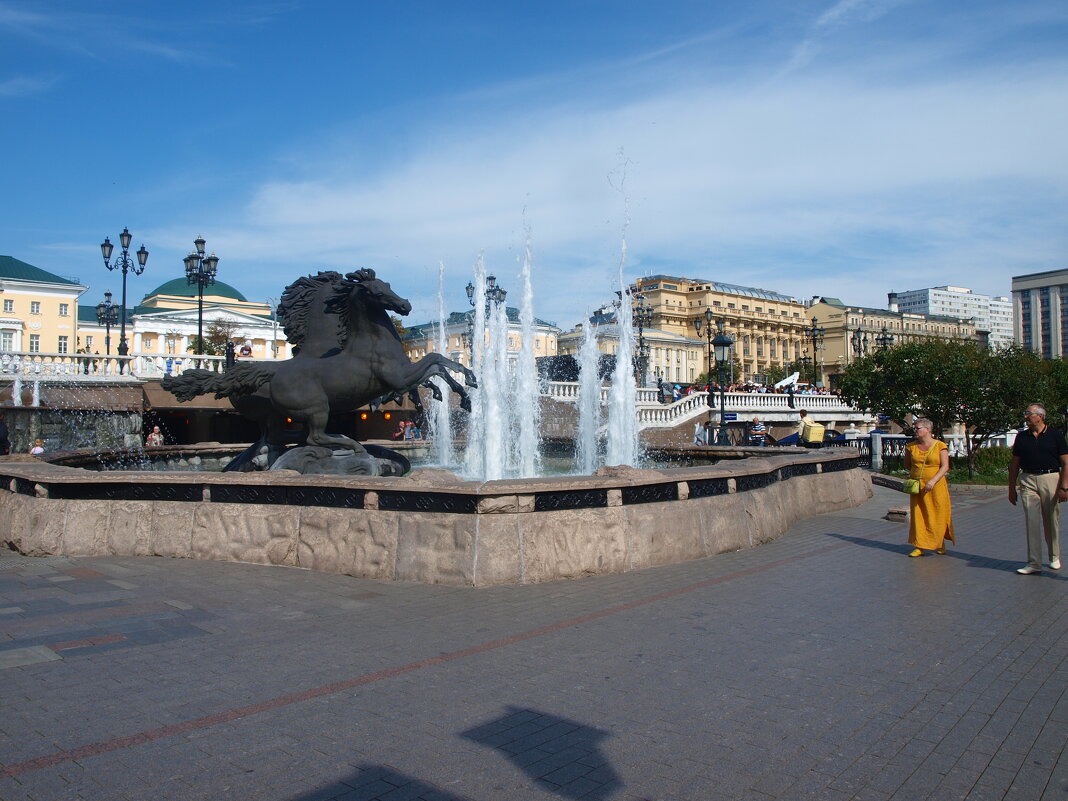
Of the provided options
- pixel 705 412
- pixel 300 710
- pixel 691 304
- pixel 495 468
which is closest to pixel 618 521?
pixel 300 710

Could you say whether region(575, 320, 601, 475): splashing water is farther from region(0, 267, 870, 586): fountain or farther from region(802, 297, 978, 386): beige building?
region(802, 297, 978, 386): beige building

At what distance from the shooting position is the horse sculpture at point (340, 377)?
10977 millimetres

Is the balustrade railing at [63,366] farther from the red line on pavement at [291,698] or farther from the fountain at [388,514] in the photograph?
A: the red line on pavement at [291,698]

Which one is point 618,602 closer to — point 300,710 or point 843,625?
point 843,625

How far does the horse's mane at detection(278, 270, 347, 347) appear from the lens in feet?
39.7

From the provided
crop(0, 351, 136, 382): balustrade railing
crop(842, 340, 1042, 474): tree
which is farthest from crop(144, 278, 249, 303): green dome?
crop(842, 340, 1042, 474): tree

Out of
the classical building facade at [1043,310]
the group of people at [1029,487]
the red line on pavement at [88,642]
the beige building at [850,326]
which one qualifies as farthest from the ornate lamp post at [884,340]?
the classical building facade at [1043,310]

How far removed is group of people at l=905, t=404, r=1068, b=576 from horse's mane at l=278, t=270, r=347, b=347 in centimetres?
817

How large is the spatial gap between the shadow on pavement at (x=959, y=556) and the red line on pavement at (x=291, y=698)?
360cm

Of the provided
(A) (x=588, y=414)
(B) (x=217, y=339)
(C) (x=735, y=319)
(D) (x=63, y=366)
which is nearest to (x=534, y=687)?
(A) (x=588, y=414)

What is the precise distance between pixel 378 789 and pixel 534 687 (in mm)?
1443

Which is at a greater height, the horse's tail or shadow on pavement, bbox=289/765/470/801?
the horse's tail

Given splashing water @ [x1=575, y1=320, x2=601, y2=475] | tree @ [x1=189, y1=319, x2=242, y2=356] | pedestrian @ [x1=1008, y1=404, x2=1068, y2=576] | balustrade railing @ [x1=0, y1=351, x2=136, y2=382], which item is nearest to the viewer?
pedestrian @ [x1=1008, y1=404, x2=1068, y2=576]

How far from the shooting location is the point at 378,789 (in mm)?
3459
